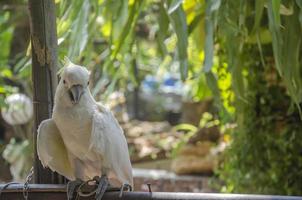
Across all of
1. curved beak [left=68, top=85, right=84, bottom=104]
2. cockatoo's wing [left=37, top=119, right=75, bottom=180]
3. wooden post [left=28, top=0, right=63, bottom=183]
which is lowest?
cockatoo's wing [left=37, top=119, right=75, bottom=180]

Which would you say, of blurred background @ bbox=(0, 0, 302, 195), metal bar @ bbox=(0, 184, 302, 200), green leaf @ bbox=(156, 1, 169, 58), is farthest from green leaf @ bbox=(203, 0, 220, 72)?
metal bar @ bbox=(0, 184, 302, 200)

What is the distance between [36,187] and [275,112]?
1118 mm

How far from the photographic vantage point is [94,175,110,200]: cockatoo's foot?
3.15 feet

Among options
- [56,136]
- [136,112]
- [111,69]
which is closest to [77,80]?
[56,136]

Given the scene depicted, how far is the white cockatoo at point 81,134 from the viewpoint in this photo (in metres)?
1.07

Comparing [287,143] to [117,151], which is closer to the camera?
[117,151]

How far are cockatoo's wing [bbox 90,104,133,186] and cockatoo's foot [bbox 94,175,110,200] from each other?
1.4 inches

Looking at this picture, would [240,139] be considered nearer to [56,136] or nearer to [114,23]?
[114,23]

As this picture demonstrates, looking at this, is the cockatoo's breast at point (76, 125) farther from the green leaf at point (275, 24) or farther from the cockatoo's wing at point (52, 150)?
the green leaf at point (275, 24)

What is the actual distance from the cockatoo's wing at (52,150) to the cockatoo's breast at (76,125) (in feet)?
0.06

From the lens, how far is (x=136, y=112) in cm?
509

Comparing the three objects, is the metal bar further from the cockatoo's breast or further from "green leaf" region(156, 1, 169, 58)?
"green leaf" region(156, 1, 169, 58)

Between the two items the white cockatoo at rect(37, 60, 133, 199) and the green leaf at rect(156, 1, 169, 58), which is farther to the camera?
the green leaf at rect(156, 1, 169, 58)

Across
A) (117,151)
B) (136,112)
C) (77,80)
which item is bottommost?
(136,112)
